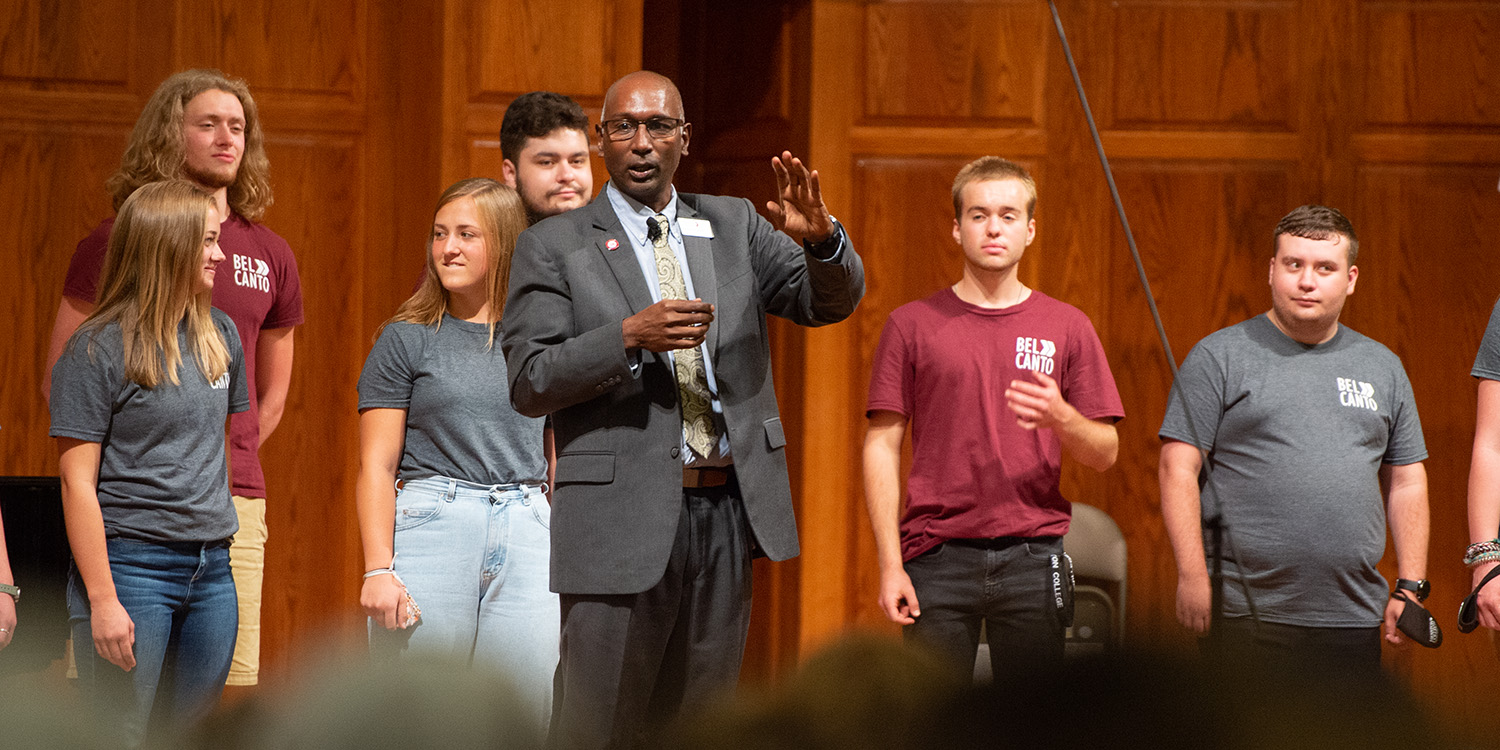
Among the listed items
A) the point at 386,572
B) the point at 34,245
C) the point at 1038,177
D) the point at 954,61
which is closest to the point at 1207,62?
the point at 1038,177

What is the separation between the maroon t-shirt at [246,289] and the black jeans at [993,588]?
153cm

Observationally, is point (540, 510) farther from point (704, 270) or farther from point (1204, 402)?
point (1204, 402)

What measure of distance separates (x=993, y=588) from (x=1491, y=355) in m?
1.13

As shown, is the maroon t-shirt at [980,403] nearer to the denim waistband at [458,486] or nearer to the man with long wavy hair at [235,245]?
the denim waistband at [458,486]

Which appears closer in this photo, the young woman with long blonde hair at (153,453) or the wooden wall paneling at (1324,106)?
the young woman with long blonde hair at (153,453)

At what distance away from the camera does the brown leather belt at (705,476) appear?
2197 mm

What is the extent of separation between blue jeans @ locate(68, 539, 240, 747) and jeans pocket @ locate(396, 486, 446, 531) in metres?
0.33

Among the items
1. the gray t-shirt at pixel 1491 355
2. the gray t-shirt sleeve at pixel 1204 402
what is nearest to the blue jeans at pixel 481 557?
the gray t-shirt sleeve at pixel 1204 402

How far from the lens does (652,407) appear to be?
218cm

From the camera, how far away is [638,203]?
233 centimetres

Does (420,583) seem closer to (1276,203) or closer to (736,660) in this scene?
(736,660)

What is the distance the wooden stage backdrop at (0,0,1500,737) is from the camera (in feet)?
14.0

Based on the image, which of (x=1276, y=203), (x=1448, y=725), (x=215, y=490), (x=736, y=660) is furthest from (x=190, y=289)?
(x=1276, y=203)

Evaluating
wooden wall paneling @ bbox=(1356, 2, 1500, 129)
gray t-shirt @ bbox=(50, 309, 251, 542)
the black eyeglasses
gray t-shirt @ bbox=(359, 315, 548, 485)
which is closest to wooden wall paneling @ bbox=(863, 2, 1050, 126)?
wooden wall paneling @ bbox=(1356, 2, 1500, 129)
